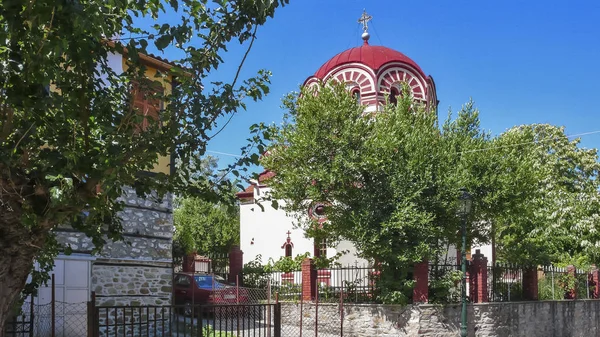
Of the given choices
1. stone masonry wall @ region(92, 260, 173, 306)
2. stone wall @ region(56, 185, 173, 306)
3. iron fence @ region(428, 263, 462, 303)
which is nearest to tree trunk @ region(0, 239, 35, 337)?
stone wall @ region(56, 185, 173, 306)

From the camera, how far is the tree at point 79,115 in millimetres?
4617

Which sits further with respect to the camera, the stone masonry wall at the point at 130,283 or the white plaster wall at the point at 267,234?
the white plaster wall at the point at 267,234

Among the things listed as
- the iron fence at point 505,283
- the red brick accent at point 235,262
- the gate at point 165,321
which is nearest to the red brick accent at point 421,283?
the iron fence at point 505,283

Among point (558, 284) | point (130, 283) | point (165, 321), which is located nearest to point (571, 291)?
point (558, 284)

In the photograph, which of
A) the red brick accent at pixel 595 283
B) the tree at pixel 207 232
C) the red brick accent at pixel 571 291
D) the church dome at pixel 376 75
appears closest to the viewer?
the red brick accent at pixel 571 291

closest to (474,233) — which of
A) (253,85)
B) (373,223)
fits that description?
(373,223)

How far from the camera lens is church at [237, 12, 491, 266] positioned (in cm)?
2439

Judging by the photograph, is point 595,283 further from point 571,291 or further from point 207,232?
point 207,232

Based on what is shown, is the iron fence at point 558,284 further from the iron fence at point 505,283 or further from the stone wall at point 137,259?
the stone wall at point 137,259

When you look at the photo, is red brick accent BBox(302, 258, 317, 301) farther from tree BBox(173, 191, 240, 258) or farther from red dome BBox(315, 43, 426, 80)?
tree BBox(173, 191, 240, 258)

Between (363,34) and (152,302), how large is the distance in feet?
59.7

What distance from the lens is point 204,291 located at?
17641 mm

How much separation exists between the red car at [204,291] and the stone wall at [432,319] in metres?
1.54

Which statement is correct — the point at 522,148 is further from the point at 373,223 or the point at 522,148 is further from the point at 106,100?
the point at 106,100
